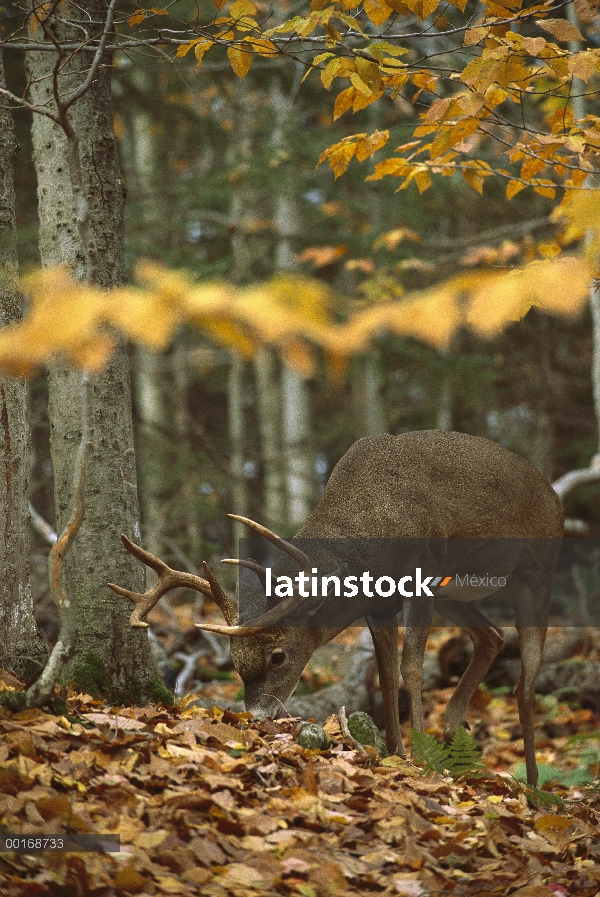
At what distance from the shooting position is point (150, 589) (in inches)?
200

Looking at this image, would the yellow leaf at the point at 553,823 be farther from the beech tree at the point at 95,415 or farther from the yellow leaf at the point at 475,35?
the yellow leaf at the point at 475,35

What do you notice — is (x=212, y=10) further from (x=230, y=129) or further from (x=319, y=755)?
(x=319, y=755)

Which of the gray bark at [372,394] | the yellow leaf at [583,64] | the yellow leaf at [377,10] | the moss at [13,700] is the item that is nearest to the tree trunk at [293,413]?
the gray bark at [372,394]

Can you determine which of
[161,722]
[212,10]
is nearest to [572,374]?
[212,10]

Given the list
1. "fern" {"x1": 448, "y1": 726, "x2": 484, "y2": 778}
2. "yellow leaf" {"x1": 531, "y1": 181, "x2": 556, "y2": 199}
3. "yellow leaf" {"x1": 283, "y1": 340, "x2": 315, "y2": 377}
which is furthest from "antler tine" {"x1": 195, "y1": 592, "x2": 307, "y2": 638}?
"yellow leaf" {"x1": 283, "y1": 340, "x2": 315, "y2": 377}

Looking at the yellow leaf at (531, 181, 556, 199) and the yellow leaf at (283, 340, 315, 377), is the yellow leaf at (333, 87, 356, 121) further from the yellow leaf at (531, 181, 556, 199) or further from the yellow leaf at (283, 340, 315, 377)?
the yellow leaf at (283, 340, 315, 377)

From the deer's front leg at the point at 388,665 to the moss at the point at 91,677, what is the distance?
2.00 m

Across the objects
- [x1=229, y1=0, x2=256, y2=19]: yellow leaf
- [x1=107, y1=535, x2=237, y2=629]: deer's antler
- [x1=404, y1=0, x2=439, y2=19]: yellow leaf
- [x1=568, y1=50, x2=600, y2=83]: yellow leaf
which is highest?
[x1=229, y1=0, x2=256, y2=19]: yellow leaf

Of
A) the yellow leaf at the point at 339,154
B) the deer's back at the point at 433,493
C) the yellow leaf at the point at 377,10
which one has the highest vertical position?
the yellow leaf at the point at 377,10

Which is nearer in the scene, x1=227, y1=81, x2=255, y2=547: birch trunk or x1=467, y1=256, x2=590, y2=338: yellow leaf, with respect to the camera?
x1=467, y1=256, x2=590, y2=338: yellow leaf

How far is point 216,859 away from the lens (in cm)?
333

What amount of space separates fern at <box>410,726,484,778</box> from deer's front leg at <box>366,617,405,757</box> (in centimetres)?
87

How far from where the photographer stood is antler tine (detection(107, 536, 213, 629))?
196 inches

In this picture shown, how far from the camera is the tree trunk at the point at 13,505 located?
182 inches
